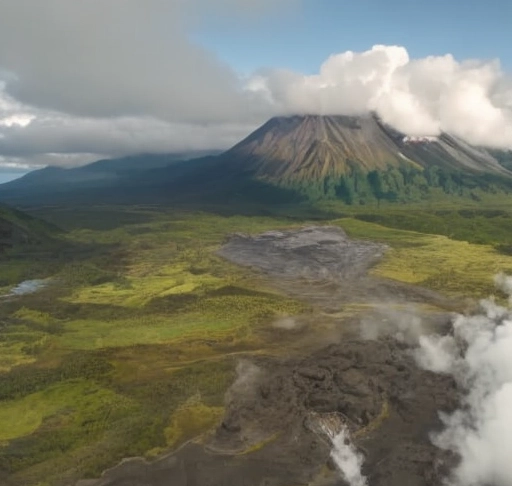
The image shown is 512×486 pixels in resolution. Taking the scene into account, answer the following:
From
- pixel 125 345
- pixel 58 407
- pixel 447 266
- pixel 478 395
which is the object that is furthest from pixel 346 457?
pixel 447 266

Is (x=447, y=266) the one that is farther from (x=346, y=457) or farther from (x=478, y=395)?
(x=346, y=457)

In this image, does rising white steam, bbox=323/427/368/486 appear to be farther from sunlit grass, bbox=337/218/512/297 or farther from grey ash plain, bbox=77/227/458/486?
sunlit grass, bbox=337/218/512/297

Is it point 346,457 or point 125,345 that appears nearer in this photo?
point 346,457

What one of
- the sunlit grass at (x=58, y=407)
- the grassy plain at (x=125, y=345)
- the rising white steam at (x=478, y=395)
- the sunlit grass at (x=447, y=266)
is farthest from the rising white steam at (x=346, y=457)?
the sunlit grass at (x=447, y=266)

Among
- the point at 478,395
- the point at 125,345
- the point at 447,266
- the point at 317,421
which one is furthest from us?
the point at 447,266

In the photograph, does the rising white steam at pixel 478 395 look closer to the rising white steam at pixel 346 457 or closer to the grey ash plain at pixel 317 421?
the grey ash plain at pixel 317 421

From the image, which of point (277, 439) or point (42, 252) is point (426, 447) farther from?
point (42, 252)

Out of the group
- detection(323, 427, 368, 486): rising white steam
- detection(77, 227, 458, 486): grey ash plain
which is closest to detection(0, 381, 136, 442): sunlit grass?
detection(77, 227, 458, 486): grey ash plain
